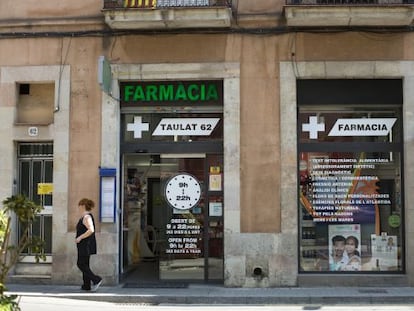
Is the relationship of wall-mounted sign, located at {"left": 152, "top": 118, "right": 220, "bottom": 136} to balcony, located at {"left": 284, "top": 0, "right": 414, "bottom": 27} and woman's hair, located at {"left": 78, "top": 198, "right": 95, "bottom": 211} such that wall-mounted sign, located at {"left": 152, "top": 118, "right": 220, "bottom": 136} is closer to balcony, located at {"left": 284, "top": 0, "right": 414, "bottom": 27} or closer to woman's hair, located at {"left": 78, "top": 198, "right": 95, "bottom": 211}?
woman's hair, located at {"left": 78, "top": 198, "right": 95, "bottom": 211}

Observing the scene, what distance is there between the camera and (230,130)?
38.2 ft

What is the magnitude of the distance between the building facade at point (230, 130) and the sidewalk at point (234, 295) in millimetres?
390

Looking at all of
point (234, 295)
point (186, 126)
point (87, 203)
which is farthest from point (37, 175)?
point (234, 295)

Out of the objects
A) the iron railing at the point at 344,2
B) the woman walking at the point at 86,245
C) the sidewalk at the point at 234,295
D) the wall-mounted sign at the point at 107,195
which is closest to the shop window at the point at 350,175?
the sidewalk at the point at 234,295

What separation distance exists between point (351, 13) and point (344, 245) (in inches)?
181

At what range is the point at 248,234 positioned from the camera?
37.8 ft

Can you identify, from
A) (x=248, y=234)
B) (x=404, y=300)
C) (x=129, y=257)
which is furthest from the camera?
(x=129, y=257)

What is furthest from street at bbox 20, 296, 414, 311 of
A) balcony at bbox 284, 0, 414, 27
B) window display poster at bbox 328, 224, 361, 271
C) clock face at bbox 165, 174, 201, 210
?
balcony at bbox 284, 0, 414, 27

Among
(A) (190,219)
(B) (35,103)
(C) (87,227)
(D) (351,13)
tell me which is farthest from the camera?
(B) (35,103)

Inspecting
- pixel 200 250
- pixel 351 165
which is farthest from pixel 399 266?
pixel 200 250

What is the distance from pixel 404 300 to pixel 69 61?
8.01 m

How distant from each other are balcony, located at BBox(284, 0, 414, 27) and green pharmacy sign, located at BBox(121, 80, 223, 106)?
2.08 m

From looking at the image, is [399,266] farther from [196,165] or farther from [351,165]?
[196,165]

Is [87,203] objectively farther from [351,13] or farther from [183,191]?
[351,13]
